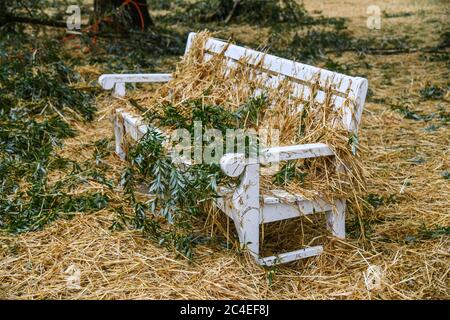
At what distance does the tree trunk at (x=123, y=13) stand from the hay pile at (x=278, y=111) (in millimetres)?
4217

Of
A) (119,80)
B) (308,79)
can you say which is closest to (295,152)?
(308,79)

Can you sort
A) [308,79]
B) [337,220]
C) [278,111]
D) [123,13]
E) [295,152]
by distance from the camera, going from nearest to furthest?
[295,152] → [337,220] → [308,79] → [278,111] → [123,13]

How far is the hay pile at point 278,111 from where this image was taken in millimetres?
3713

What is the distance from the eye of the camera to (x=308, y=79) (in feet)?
13.4

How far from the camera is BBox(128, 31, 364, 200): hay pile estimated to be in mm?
3713

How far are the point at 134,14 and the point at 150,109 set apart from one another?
6122 mm

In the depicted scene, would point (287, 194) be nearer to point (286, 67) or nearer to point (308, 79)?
point (308, 79)

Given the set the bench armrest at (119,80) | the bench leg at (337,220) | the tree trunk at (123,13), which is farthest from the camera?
the tree trunk at (123,13)

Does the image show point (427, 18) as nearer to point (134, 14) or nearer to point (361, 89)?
point (134, 14)

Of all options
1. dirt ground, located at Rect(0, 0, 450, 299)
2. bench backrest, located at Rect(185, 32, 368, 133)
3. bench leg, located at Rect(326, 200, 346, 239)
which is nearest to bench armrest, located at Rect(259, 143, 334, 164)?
bench backrest, located at Rect(185, 32, 368, 133)

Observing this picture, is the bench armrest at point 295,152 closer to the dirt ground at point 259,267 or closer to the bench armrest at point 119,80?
the dirt ground at point 259,267

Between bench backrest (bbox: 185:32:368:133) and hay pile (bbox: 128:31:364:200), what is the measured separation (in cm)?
3

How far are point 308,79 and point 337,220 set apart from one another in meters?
0.90

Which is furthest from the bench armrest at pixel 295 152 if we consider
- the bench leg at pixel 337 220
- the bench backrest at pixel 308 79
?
the bench leg at pixel 337 220
